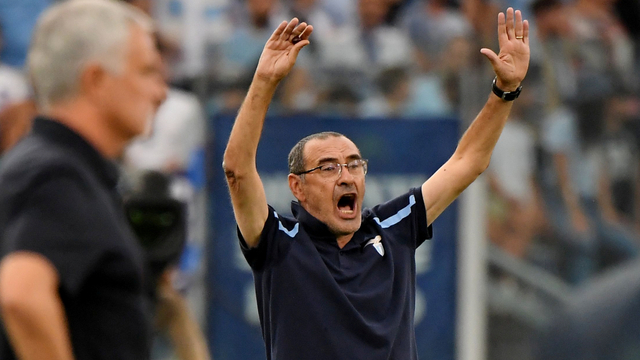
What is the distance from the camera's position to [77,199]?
2020 millimetres

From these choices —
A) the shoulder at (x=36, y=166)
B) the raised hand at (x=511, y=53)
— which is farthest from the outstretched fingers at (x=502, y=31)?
the shoulder at (x=36, y=166)

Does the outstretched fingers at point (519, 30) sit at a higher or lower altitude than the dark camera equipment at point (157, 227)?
higher

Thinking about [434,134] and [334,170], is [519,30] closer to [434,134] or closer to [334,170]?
[334,170]

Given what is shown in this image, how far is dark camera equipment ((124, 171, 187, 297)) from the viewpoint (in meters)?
4.78

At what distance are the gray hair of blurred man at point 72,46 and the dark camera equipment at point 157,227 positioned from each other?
2.60 metres

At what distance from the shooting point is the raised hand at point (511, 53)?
382 cm

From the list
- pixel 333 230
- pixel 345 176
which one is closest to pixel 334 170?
pixel 345 176

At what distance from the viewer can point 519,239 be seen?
23.9 feet

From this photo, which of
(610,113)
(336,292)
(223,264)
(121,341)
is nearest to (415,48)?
(610,113)

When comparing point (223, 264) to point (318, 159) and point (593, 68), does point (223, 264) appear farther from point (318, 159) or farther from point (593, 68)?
point (593, 68)

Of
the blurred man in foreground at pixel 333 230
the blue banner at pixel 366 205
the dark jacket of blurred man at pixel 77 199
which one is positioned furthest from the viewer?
the blue banner at pixel 366 205

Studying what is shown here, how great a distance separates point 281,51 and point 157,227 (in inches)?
73.3

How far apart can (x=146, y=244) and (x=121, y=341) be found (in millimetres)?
2788

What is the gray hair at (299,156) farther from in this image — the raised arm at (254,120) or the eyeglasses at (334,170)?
the raised arm at (254,120)
